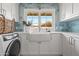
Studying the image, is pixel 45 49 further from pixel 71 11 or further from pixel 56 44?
pixel 71 11

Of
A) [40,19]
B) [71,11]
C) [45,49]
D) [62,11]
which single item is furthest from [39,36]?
[71,11]

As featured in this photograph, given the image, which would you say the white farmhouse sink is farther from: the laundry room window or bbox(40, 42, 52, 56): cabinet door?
the laundry room window

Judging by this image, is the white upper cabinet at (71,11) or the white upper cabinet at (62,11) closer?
the white upper cabinet at (71,11)

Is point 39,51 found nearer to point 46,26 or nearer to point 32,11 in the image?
point 46,26

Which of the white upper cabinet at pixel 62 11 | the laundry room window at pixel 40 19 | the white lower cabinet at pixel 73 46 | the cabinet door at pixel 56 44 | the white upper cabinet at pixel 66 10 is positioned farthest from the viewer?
the laundry room window at pixel 40 19

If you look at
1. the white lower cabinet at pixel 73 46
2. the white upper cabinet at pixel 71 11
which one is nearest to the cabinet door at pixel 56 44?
the white upper cabinet at pixel 71 11

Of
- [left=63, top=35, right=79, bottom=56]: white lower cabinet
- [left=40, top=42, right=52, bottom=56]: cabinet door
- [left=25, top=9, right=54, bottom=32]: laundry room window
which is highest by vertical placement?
[left=25, top=9, right=54, bottom=32]: laundry room window

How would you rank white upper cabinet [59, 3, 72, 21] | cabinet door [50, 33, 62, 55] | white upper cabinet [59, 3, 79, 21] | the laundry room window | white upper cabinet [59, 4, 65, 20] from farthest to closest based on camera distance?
the laundry room window, white upper cabinet [59, 4, 65, 20], cabinet door [50, 33, 62, 55], white upper cabinet [59, 3, 72, 21], white upper cabinet [59, 3, 79, 21]

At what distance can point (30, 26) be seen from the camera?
253cm

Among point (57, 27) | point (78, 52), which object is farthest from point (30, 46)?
point (78, 52)

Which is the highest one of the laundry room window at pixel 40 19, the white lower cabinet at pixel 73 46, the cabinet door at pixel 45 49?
the laundry room window at pixel 40 19

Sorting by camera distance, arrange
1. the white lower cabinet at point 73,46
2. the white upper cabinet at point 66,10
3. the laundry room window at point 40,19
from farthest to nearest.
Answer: the laundry room window at point 40,19 → the white upper cabinet at point 66,10 → the white lower cabinet at point 73,46

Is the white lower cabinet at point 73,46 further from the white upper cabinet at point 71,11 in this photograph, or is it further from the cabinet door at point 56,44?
the cabinet door at point 56,44

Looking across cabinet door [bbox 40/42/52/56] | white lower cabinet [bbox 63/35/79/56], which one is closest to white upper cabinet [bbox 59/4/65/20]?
cabinet door [bbox 40/42/52/56]
